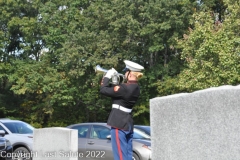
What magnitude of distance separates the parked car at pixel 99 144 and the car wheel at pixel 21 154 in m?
1.61

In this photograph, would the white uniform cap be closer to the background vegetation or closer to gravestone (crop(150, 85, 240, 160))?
gravestone (crop(150, 85, 240, 160))

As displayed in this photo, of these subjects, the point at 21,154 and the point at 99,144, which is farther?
the point at 21,154

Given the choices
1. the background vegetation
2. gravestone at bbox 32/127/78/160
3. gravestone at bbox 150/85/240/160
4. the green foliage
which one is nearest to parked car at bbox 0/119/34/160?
gravestone at bbox 32/127/78/160

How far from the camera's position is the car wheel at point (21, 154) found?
45.1 feet

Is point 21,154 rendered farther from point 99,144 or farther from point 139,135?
point 139,135

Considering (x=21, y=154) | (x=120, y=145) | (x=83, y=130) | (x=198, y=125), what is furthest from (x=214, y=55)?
Answer: (x=198, y=125)

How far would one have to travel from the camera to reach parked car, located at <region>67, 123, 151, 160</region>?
12594mm

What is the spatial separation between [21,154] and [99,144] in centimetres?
239

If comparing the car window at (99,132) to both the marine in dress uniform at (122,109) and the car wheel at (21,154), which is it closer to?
the car wheel at (21,154)

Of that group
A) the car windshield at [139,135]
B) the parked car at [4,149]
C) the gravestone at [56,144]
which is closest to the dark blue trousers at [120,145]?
the gravestone at [56,144]

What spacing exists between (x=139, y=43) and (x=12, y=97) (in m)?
12.7

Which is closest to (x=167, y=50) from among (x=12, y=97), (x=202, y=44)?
(x=202, y=44)

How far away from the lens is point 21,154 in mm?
13898

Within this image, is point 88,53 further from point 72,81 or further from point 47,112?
point 47,112
